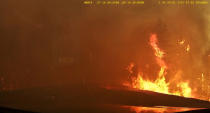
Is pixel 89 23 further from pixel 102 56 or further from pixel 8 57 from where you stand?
pixel 102 56

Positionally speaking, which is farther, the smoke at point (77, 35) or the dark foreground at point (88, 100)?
the smoke at point (77, 35)

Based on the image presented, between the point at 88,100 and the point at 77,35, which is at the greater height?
the point at 77,35

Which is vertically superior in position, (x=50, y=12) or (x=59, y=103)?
(x=50, y=12)

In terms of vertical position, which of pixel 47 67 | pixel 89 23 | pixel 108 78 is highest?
pixel 89 23

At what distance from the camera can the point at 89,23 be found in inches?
524

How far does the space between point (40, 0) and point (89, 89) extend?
8.52 metres

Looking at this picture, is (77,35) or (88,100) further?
(77,35)

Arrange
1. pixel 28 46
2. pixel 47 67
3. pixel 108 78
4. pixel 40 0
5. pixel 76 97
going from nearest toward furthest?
pixel 76 97 < pixel 40 0 < pixel 28 46 < pixel 47 67 < pixel 108 78

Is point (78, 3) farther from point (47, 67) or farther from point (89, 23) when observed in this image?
point (47, 67)

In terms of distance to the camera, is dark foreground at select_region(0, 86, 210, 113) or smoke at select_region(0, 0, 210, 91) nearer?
dark foreground at select_region(0, 86, 210, 113)

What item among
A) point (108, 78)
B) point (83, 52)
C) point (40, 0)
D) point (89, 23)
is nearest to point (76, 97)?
point (40, 0)

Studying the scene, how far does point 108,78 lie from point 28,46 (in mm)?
7113

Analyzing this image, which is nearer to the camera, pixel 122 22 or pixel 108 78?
pixel 122 22

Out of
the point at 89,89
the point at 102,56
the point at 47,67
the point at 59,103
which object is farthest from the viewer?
the point at 102,56
